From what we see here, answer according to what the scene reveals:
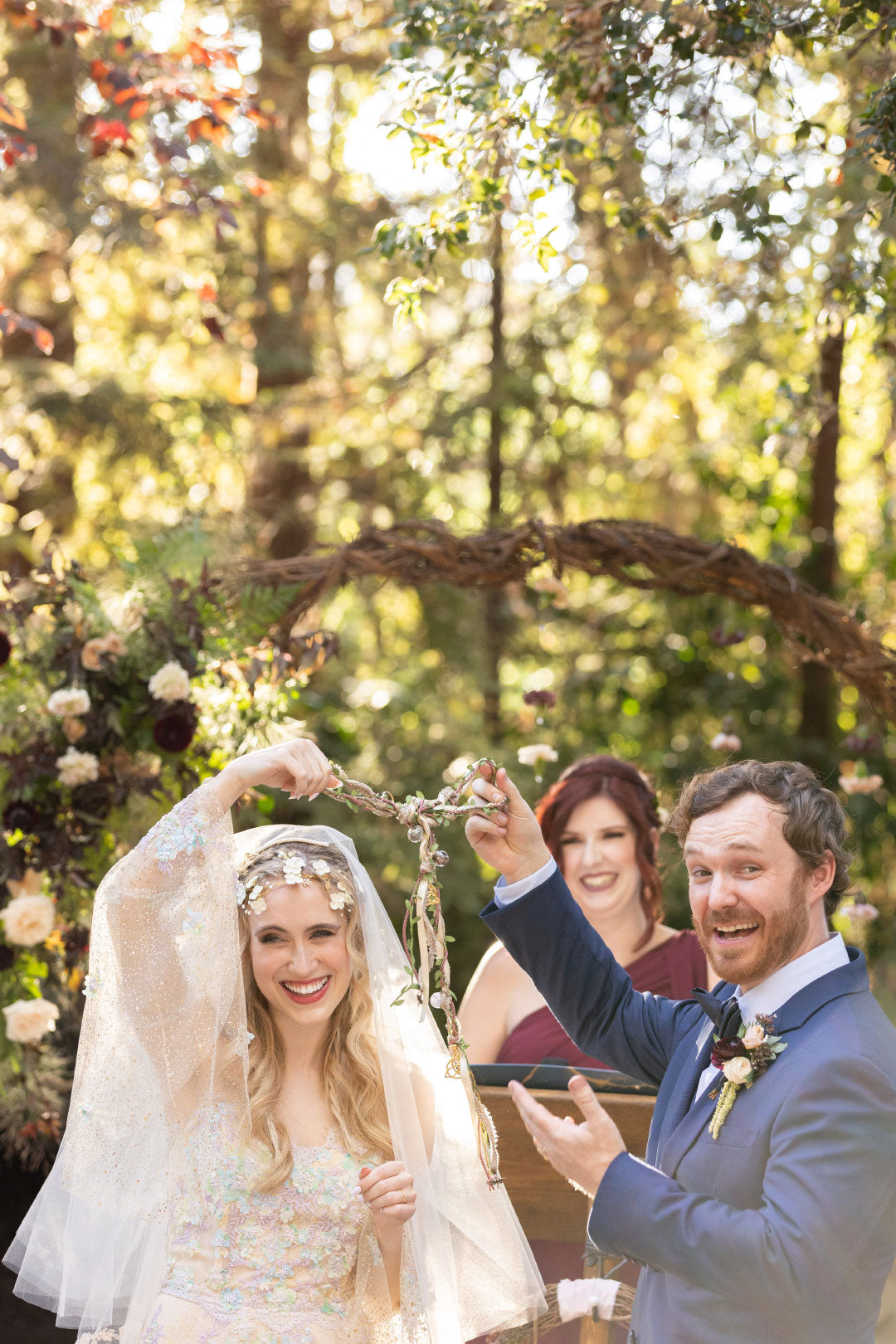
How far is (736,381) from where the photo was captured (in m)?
6.51

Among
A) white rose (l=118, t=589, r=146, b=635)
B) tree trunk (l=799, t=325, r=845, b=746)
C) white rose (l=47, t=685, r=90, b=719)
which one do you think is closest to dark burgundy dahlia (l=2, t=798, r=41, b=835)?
white rose (l=47, t=685, r=90, b=719)

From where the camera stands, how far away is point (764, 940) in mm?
1964

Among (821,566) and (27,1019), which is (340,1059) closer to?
(27,1019)

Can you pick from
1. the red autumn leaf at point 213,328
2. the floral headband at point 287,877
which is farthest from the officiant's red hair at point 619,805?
the red autumn leaf at point 213,328

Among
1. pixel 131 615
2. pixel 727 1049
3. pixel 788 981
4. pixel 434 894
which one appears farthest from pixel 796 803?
pixel 131 615

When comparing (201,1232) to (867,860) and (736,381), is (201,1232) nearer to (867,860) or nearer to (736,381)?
(867,860)

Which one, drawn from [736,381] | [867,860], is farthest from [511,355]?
[867,860]

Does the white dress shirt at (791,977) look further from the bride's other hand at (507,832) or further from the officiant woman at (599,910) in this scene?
the officiant woman at (599,910)

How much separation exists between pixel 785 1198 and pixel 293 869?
1.22 m

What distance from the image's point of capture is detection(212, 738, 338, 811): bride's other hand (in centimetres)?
222

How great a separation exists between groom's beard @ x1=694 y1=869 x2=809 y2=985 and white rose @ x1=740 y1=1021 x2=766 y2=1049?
98 mm

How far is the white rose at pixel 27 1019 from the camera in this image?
3.08 m

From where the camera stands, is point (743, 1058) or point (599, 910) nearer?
point (743, 1058)

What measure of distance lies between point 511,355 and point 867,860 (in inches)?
131
